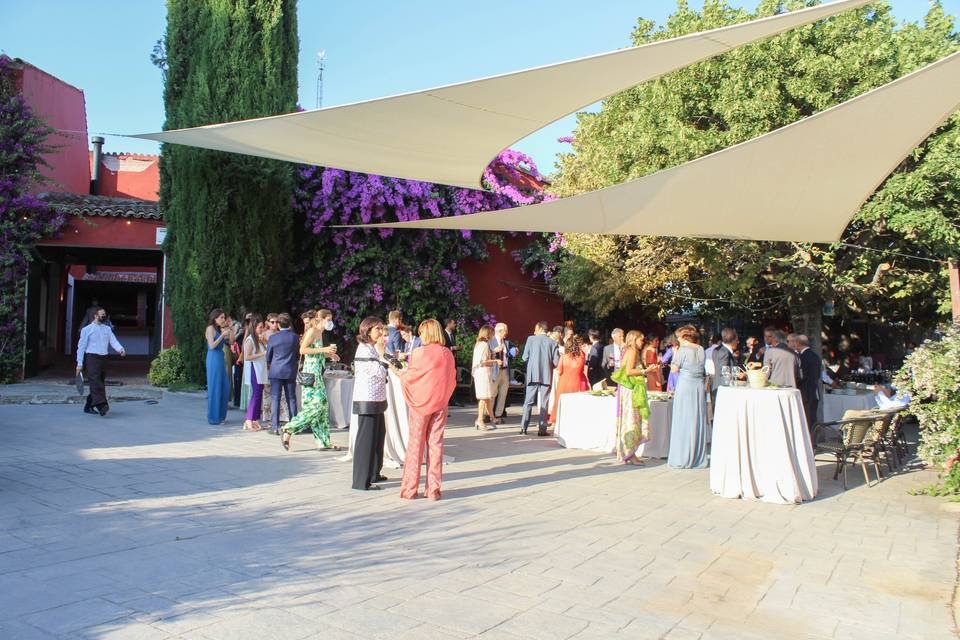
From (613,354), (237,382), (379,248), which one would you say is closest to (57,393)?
(237,382)

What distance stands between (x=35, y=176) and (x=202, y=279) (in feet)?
14.0

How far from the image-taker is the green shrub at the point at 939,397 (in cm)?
568

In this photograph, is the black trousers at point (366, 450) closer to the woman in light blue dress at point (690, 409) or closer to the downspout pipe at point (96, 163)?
the woman in light blue dress at point (690, 409)

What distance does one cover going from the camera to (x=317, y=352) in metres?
7.47

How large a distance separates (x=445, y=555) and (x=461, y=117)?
3.27 meters

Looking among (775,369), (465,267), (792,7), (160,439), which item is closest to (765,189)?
(775,369)

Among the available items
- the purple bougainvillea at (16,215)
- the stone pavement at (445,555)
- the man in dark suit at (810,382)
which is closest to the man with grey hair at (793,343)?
the man in dark suit at (810,382)

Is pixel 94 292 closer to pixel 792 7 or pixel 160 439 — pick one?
pixel 160 439

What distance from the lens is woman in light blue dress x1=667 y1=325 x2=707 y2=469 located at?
296 inches

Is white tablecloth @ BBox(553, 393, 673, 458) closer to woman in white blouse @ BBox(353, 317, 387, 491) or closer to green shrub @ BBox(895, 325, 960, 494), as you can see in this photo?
green shrub @ BBox(895, 325, 960, 494)

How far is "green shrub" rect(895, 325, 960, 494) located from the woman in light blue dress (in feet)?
6.24

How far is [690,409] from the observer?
755 centimetres

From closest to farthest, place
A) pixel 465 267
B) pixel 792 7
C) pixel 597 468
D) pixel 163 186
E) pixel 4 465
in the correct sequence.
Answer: pixel 4 465 → pixel 597 468 → pixel 792 7 → pixel 163 186 → pixel 465 267

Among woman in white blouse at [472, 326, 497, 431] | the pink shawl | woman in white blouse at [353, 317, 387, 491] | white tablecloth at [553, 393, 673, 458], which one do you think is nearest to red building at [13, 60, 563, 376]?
woman in white blouse at [472, 326, 497, 431]
